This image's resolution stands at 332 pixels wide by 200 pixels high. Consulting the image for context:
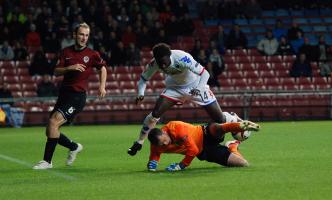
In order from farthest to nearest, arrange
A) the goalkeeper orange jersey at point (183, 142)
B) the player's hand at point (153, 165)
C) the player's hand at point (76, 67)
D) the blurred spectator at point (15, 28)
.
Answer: the blurred spectator at point (15, 28) → the player's hand at point (76, 67) → the player's hand at point (153, 165) → the goalkeeper orange jersey at point (183, 142)

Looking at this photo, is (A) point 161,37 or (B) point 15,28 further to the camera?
(A) point 161,37

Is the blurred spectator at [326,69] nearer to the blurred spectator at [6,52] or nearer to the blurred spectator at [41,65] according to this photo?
the blurred spectator at [41,65]

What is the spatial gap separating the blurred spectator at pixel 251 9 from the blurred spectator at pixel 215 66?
3939 millimetres

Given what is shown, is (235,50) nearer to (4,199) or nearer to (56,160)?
(56,160)

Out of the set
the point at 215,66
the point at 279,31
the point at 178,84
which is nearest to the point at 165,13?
the point at 215,66

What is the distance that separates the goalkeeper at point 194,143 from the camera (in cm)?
1098

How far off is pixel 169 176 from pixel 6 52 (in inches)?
753

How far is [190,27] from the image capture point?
101 ft

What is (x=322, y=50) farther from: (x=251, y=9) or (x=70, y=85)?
(x=70, y=85)

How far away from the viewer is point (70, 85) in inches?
500

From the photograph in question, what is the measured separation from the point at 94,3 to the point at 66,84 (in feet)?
60.8

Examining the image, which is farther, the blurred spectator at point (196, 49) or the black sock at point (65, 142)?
the blurred spectator at point (196, 49)

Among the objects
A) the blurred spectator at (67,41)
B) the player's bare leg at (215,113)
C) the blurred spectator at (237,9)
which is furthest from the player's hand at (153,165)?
the blurred spectator at (237,9)

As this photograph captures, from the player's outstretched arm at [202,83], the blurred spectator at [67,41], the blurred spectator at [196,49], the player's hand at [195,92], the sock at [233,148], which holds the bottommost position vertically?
the blurred spectator at [196,49]
